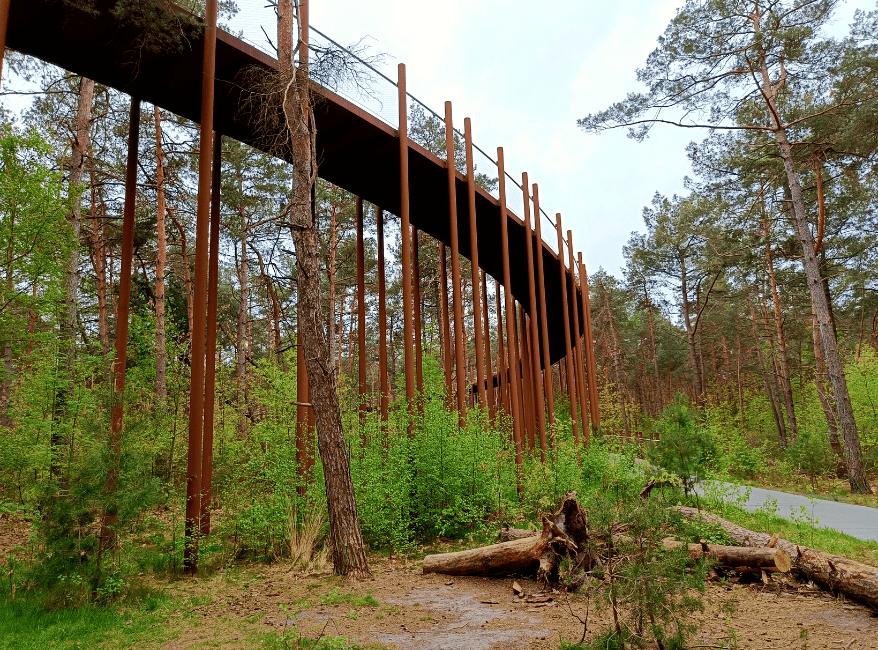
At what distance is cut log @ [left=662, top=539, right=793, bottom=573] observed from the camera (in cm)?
618

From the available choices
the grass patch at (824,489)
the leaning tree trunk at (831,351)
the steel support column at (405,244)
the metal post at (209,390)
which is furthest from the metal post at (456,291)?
the grass patch at (824,489)

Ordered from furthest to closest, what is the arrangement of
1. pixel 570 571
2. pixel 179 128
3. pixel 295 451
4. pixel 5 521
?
pixel 179 128 → pixel 5 521 → pixel 295 451 → pixel 570 571

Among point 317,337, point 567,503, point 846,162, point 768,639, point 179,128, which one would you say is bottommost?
point 768,639

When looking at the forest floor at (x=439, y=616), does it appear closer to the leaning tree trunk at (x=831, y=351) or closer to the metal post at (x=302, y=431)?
the metal post at (x=302, y=431)

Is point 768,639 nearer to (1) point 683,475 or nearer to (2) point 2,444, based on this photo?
(1) point 683,475

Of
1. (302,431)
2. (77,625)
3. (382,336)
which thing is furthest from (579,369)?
(77,625)

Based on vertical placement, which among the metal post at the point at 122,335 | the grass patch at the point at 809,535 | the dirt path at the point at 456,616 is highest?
the metal post at the point at 122,335

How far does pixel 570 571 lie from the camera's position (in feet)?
19.6

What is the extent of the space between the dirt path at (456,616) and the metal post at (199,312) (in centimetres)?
113

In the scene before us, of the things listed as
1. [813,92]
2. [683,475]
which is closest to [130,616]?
[683,475]

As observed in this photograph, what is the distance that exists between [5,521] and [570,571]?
33.8 ft

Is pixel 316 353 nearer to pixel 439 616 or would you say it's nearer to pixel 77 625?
pixel 439 616

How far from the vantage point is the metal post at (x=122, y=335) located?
19.6 ft

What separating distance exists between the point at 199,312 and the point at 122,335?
1.40 metres
